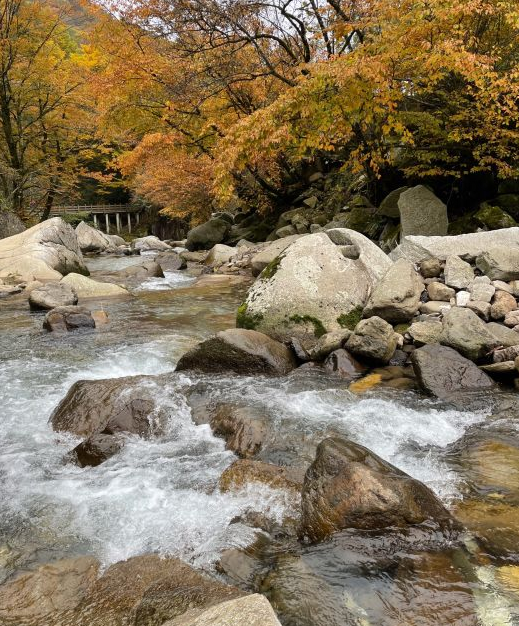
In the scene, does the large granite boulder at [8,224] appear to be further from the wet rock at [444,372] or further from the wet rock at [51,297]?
the wet rock at [444,372]

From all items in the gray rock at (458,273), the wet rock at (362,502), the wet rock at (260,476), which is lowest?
the wet rock at (260,476)

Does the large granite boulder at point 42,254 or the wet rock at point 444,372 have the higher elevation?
the large granite boulder at point 42,254

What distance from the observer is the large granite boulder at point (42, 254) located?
12.5 metres

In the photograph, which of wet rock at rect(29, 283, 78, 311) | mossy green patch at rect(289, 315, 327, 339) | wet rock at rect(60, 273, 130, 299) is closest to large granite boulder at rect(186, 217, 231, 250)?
wet rock at rect(60, 273, 130, 299)

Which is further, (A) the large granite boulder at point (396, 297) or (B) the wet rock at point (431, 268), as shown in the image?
(B) the wet rock at point (431, 268)

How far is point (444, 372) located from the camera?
5.36 metres

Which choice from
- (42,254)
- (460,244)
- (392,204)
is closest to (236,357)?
(460,244)

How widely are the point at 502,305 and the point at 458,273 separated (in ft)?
3.54

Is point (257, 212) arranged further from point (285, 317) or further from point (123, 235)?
point (123, 235)

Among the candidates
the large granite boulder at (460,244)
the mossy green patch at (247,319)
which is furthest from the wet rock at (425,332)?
the mossy green patch at (247,319)

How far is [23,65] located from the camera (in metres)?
16.8

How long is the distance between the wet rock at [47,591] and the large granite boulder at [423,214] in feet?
29.9

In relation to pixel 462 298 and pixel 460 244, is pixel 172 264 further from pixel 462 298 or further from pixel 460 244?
pixel 462 298

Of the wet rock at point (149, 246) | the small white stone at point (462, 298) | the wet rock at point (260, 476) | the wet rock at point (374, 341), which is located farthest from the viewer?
the wet rock at point (149, 246)
